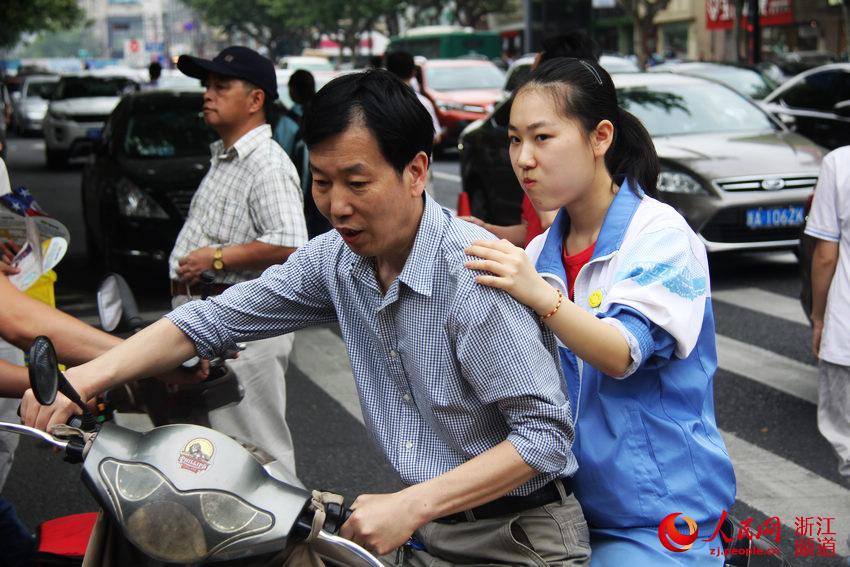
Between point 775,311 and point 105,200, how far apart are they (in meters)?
5.31

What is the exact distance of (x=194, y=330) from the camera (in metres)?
2.44

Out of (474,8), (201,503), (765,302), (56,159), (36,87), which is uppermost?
(474,8)

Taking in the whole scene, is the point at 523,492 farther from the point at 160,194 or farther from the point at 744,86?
the point at 744,86

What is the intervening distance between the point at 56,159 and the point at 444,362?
22.4m

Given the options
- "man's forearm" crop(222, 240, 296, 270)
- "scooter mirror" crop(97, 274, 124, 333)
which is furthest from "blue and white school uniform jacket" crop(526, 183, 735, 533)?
"man's forearm" crop(222, 240, 296, 270)

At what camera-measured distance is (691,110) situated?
10.5 m

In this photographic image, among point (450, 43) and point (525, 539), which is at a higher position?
point (525, 539)

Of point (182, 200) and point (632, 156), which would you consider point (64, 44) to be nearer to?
point (182, 200)

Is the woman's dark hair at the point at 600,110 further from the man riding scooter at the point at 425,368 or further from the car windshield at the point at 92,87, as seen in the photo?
the car windshield at the point at 92,87

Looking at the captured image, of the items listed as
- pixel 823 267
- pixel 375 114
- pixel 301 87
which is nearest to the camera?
pixel 375 114

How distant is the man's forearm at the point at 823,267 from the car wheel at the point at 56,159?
2066 centimetres

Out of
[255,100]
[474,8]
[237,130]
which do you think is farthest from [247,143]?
[474,8]

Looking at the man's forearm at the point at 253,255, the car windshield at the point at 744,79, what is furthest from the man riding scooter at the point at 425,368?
the car windshield at the point at 744,79

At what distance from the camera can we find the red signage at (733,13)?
4134 cm
